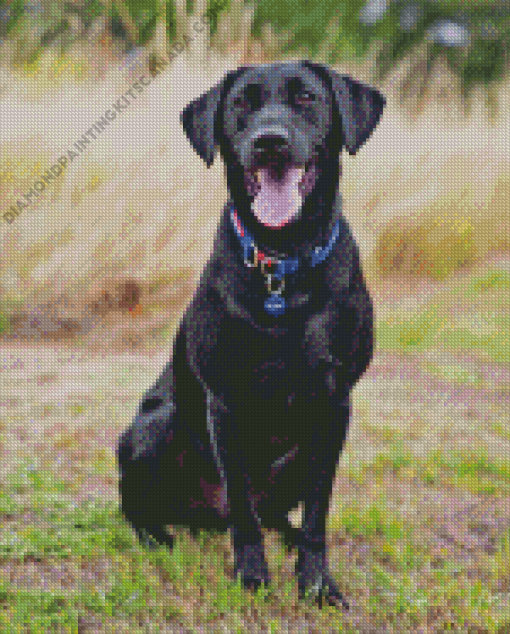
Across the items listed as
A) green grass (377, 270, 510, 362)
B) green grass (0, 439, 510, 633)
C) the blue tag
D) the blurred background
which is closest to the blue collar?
the blue tag

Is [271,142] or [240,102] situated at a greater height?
[240,102]

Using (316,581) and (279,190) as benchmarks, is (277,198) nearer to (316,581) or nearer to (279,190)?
(279,190)

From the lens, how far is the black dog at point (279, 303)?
209 centimetres

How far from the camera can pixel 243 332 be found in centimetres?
209

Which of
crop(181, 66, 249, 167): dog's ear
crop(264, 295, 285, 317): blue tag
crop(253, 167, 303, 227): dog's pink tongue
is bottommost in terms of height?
crop(264, 295, 285, 317): blue tag

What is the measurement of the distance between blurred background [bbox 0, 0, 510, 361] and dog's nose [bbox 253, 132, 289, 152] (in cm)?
332

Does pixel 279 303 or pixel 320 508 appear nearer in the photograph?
pixel 279 303

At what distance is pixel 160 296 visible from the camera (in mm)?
5371

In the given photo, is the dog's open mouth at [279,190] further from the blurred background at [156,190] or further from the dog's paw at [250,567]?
the blurred background at [156,190]

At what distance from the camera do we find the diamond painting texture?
7.02ft

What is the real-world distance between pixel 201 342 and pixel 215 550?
773 millimetres

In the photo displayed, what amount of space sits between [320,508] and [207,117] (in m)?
1.16

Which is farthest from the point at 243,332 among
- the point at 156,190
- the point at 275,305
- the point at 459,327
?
the point at 459,327

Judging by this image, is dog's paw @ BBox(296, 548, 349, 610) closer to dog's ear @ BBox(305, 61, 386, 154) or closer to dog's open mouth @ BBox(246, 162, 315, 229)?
dog's open mouth @ BBox(246, 162, 315, 229)
